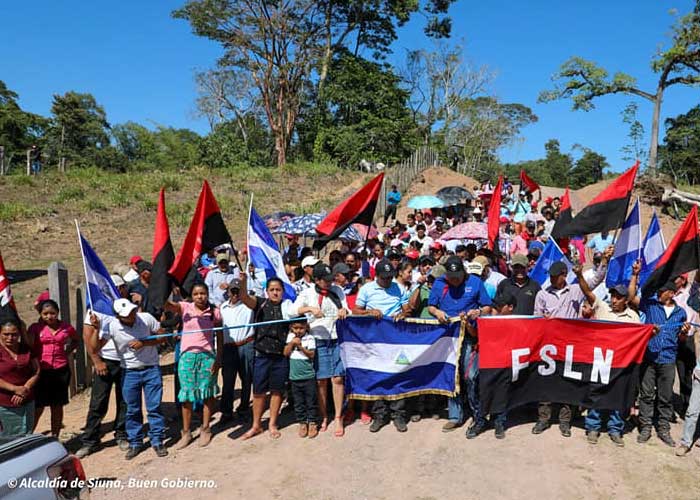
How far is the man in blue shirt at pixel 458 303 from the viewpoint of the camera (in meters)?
6.16

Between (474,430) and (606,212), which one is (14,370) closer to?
(474,430)

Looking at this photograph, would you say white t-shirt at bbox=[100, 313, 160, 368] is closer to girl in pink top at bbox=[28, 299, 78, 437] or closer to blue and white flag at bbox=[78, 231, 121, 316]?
blue and white flag at bbox=[78, 231, 121, 316]

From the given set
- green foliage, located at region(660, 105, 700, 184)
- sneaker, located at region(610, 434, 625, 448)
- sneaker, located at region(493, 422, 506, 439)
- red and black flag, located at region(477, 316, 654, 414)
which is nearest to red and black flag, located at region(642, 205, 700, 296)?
red and black flag, located at region(477, 316, 654, 414)

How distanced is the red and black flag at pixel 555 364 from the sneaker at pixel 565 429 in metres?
0.24

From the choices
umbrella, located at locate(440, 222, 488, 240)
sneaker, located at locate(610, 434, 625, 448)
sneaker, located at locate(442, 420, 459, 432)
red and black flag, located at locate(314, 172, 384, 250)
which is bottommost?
sneaker, located at locate(442, 420, 459, 432)

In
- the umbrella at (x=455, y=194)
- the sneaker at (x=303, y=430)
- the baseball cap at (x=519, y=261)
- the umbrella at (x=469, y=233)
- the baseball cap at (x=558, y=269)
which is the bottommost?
the sneaker at (x=303, y=430)

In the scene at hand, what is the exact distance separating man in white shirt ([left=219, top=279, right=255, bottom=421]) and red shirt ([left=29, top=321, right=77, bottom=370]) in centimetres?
168

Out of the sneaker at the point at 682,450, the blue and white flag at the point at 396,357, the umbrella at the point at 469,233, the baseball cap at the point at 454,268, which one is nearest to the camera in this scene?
the sneaker at the point at 682,450

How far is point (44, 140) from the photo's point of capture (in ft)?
176

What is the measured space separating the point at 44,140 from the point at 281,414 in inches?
2218

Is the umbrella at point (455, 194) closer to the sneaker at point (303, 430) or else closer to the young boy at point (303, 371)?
the young boy at point (303, 371)

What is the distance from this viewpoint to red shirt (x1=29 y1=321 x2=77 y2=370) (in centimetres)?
568

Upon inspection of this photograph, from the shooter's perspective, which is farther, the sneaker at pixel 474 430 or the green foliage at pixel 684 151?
the green foliage at pixel 684 151

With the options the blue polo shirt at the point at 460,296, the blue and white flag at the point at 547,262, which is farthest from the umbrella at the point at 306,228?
the blue polo shirt at the point at 460,296
